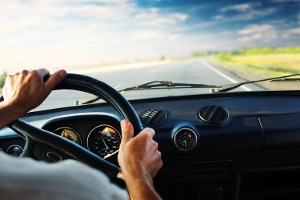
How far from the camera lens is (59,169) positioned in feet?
2.77

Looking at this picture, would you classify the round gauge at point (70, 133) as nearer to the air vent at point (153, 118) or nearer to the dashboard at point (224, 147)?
the dashboard at point (224, 147)

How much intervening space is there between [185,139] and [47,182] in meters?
2.35

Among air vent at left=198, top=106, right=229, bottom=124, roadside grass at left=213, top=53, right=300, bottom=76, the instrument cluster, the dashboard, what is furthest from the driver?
roadside grass at left=213, top=53, right=300, bottom=76

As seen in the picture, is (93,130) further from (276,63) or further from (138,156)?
(276,63)

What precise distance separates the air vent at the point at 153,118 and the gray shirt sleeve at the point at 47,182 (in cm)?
222

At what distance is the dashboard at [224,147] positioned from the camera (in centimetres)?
311

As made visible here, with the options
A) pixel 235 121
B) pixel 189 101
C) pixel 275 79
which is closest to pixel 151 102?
pixel 189 101

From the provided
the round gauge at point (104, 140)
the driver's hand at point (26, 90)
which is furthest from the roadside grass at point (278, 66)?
the driver's hand at point (26, 90)

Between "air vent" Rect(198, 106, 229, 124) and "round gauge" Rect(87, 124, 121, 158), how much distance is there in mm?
871

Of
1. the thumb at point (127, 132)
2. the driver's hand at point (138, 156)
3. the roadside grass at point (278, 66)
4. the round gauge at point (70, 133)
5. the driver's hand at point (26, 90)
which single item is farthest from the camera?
the roadside grass at point (278, 66)

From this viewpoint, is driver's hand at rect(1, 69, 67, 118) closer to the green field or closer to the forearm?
the forearm

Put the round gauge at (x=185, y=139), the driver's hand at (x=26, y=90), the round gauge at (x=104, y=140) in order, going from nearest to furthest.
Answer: the driver's hand at (x=26, y=90) < the round gauge at (x=104, y=140) < the round gauge at (x=185, y=139)

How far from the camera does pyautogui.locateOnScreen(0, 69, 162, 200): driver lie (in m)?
0.79

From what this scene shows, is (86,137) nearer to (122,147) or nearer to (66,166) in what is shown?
(122,147)
